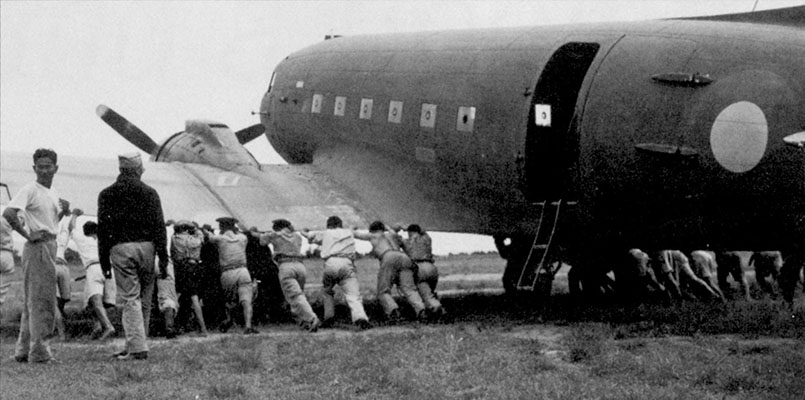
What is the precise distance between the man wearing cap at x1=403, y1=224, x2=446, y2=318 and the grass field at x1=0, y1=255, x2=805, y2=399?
0.96 meters

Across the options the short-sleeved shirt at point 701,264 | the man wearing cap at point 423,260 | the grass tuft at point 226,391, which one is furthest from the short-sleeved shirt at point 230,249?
the short-sleeved shirt at point 701,264

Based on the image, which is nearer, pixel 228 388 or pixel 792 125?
pixel 228 388

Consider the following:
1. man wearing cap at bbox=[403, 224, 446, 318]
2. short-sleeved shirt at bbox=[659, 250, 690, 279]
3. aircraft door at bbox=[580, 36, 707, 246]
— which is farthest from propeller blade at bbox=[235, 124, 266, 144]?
aircraft door at bbox=[580, 36, 707, 246]

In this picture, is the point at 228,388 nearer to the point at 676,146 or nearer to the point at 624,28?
the point at 676,146

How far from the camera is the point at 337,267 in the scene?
15.6m

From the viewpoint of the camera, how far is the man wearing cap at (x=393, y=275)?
615 inches

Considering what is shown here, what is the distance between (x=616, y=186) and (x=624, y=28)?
227 cm

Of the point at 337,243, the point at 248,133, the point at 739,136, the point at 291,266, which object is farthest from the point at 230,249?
the point at 248,133

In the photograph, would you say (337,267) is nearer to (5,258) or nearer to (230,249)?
(230,249)

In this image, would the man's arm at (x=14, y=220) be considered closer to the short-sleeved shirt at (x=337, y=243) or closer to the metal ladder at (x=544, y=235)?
the short-sleeved shirt at (x=337, y=243)

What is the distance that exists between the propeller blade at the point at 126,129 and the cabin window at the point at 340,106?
177 inches

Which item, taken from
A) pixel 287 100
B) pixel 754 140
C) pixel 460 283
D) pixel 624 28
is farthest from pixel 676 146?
pixel 460 283

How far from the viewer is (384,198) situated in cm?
1786

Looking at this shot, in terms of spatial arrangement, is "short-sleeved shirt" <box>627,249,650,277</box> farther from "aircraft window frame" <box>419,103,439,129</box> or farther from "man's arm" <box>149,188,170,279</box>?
"man's arm" <box>149,188,170,279</box>
